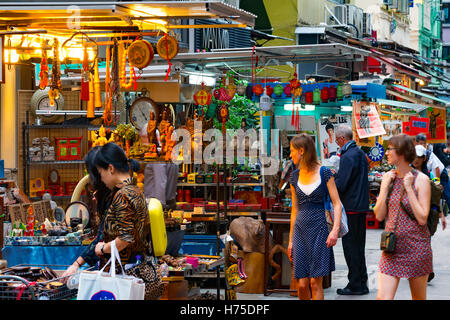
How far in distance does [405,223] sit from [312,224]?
4.63ft

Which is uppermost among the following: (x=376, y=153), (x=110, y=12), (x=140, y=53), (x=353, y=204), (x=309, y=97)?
(x=110, y=12)

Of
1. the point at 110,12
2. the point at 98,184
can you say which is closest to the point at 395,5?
the point at 110,12

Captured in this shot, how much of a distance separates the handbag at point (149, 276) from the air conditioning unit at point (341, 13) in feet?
85.8

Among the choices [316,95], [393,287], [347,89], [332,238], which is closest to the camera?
[393,287]

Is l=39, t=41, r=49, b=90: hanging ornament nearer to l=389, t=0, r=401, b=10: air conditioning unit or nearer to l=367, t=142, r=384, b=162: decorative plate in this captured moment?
l=367, t=142, r=384, b=162: decorative plate

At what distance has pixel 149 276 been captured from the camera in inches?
243

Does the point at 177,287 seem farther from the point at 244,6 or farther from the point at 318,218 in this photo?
the point at 244,6

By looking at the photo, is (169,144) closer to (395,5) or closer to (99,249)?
(99,249)

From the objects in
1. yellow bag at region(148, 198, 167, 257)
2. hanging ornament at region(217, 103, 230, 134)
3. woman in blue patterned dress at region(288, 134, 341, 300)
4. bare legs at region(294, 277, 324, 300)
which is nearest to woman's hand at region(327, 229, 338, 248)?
woman in blue patterned dress at region(288, 134, 341, 300)

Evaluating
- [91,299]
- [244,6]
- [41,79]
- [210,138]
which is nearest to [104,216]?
[91,299]

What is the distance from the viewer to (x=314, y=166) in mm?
8461

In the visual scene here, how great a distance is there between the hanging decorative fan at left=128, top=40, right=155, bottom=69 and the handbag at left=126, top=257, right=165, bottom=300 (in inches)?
135

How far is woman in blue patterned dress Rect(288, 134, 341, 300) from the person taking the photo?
830 centimetres

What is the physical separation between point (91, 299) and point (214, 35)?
1769cm
